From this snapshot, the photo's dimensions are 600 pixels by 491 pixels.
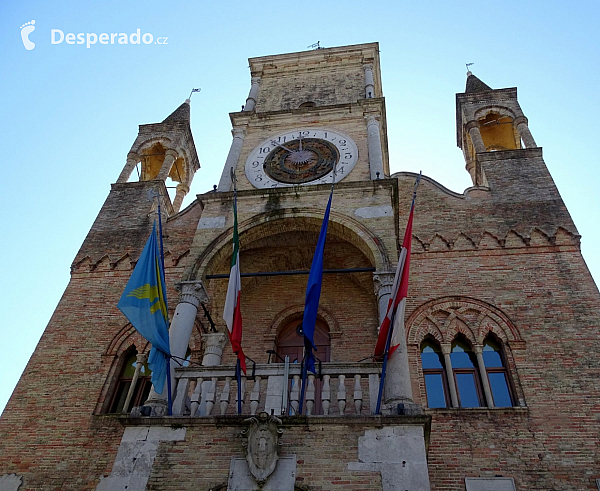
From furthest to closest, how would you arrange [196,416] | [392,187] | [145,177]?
[145,177] < [392,187] < [196,416]

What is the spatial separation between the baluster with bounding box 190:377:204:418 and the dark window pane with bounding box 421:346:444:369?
4197 mm

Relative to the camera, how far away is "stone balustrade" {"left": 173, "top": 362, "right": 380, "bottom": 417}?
7.35 metres

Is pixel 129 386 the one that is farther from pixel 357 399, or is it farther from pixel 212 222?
pixel 357 399

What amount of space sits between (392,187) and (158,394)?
5.94 m

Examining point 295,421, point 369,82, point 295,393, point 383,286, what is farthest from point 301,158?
point 295,421

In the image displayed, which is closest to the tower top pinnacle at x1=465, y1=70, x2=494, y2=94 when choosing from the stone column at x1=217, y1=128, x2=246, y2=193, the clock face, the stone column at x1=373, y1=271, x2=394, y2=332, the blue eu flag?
the clock face

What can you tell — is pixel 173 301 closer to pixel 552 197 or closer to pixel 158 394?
pixel 158 394

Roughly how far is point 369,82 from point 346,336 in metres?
8.21

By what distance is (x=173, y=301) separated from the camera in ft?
37.4

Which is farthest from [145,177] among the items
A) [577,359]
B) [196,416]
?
[577,359]

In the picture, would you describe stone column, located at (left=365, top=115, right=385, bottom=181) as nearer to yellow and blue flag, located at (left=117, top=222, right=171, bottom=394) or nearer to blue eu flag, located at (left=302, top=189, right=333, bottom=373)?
blue eu flag, located at (left=302, top=189, right=333, bottom=373)

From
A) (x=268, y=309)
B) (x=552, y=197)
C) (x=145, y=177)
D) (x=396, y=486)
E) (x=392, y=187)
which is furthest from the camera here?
(x=145, y=177)

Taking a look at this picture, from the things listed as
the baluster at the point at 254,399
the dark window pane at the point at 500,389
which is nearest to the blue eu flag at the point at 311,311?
the baluster at the point at 254,399

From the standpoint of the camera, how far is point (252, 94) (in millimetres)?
16094
